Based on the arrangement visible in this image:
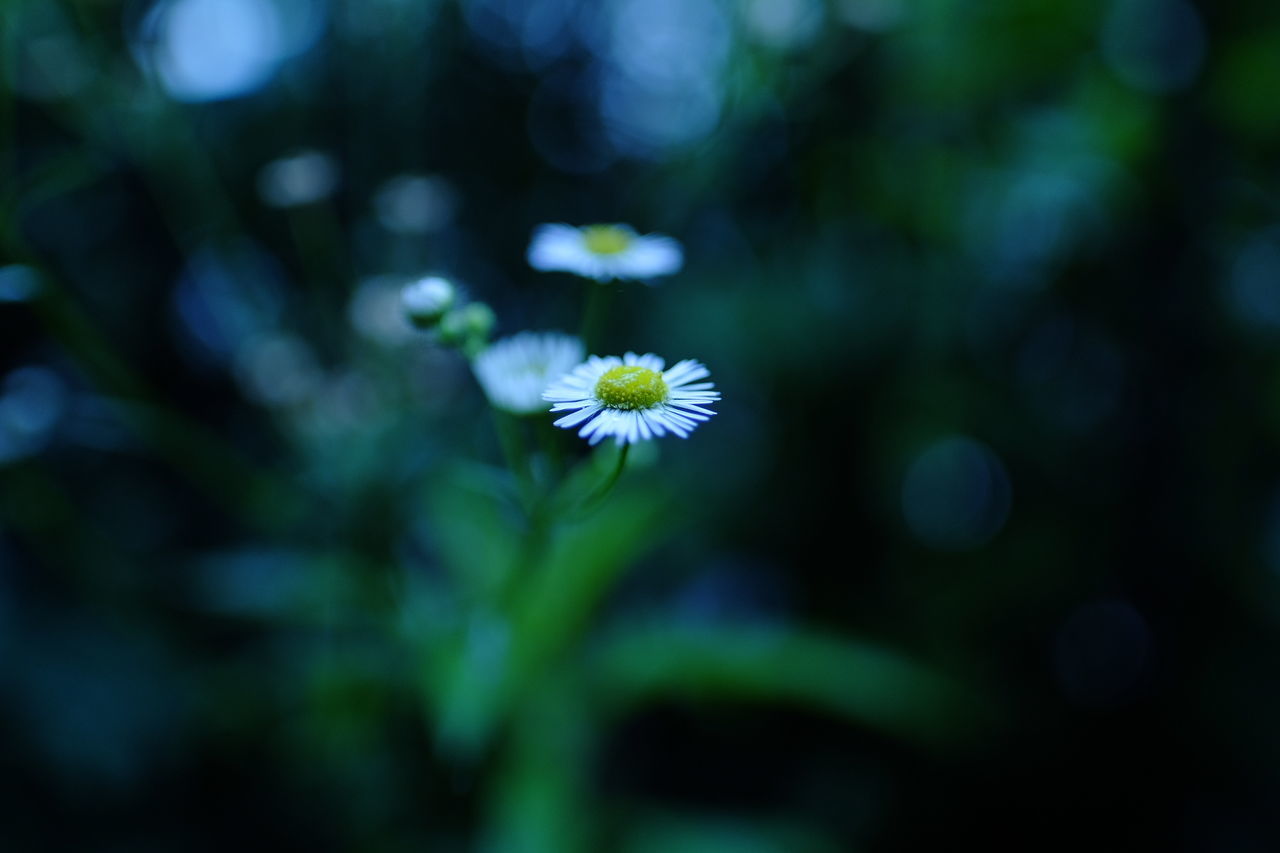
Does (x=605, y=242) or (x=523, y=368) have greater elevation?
(x=605, y=242)

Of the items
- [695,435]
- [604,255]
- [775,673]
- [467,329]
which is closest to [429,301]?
[467,329]

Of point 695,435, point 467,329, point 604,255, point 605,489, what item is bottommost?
point 605,489

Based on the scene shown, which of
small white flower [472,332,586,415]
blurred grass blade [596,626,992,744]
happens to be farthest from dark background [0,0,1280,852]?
small white flower [472,332,586,415]

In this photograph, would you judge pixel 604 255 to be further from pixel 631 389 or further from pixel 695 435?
pixel 695 435

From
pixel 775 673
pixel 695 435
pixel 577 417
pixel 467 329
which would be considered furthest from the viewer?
pixel 695 435

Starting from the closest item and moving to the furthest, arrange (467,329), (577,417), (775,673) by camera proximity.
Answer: (577,417) → (467,329) → (775,673)

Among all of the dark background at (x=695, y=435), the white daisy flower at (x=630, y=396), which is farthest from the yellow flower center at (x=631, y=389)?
the dark background at (x=695, y=435)

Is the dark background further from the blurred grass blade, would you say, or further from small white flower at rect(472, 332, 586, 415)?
small white flower at rect(472, 332, 586, 415)

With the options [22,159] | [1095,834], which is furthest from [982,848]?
[22,159]
